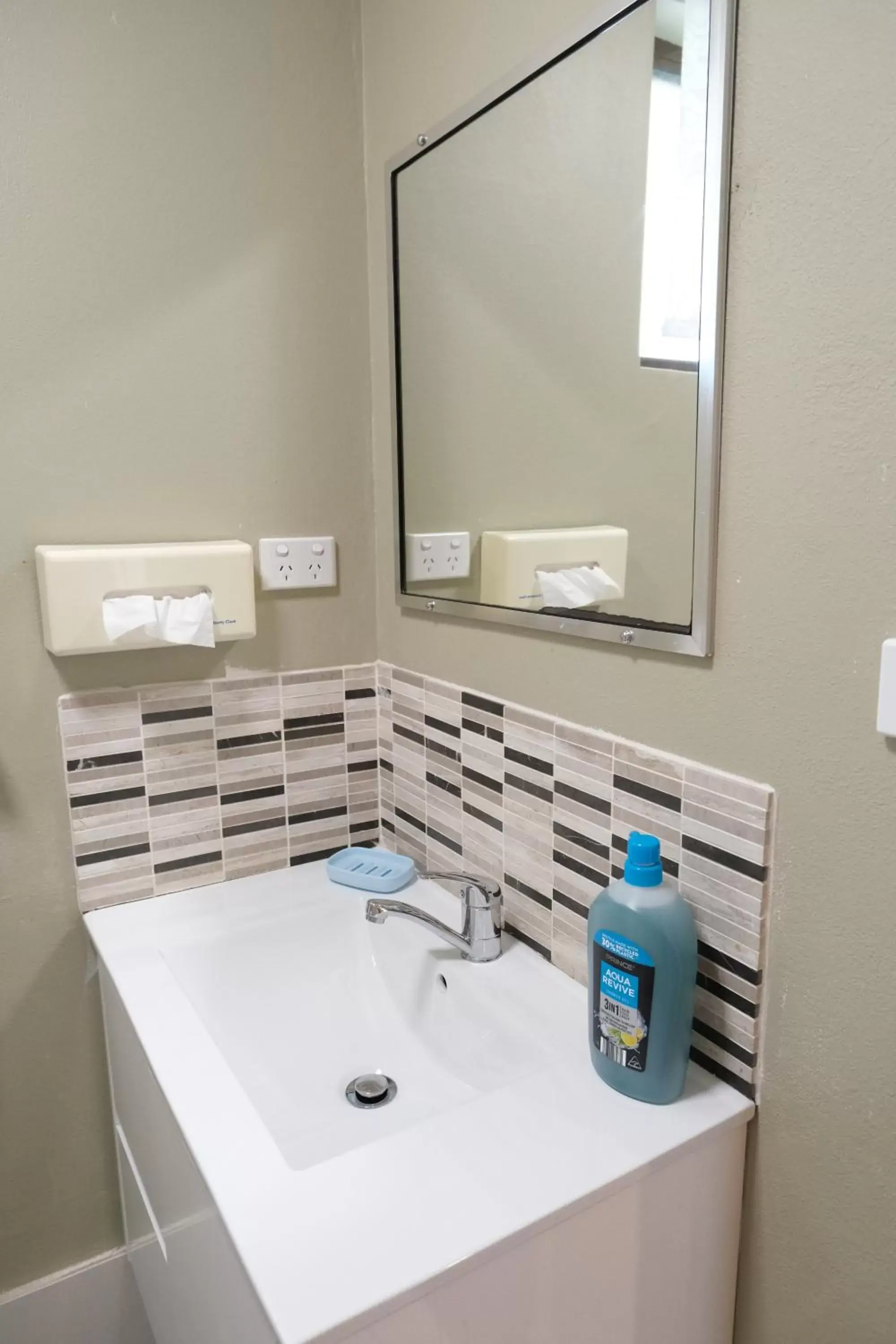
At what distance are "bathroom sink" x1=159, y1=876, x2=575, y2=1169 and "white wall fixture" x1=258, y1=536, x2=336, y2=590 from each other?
1.54ft

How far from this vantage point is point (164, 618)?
1129mm

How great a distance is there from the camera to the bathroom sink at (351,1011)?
0.98 metres

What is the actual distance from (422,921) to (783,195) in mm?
869

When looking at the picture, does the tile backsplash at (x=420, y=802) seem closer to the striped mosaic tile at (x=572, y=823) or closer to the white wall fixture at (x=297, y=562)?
the striped mosaic tile at (x=572, y=823)

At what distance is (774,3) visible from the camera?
69 cm

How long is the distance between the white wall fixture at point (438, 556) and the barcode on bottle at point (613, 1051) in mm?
618

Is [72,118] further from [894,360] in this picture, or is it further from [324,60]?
[894,360]

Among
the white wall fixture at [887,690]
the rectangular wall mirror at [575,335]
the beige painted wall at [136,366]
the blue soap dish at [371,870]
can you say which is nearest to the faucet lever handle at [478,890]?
the blue soap dish at [371,870]

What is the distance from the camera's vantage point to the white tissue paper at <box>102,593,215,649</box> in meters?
1.11

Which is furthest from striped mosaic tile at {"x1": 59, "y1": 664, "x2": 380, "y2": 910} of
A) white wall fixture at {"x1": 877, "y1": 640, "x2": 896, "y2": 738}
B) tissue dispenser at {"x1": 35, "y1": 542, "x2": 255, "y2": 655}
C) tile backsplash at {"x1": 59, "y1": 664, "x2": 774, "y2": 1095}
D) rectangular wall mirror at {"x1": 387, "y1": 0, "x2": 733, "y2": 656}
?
white wall fixture at {"x1": 877, "y1": 640, "x2": 896, "y2": 738}

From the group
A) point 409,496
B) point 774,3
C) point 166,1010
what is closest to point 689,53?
point 774,3

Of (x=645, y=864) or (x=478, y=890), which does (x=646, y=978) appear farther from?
(x=478, y=890)

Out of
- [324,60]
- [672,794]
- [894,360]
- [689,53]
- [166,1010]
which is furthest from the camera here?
[324,60]

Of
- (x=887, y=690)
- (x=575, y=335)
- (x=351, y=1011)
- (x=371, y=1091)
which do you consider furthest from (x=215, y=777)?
(x=887, y=690)
